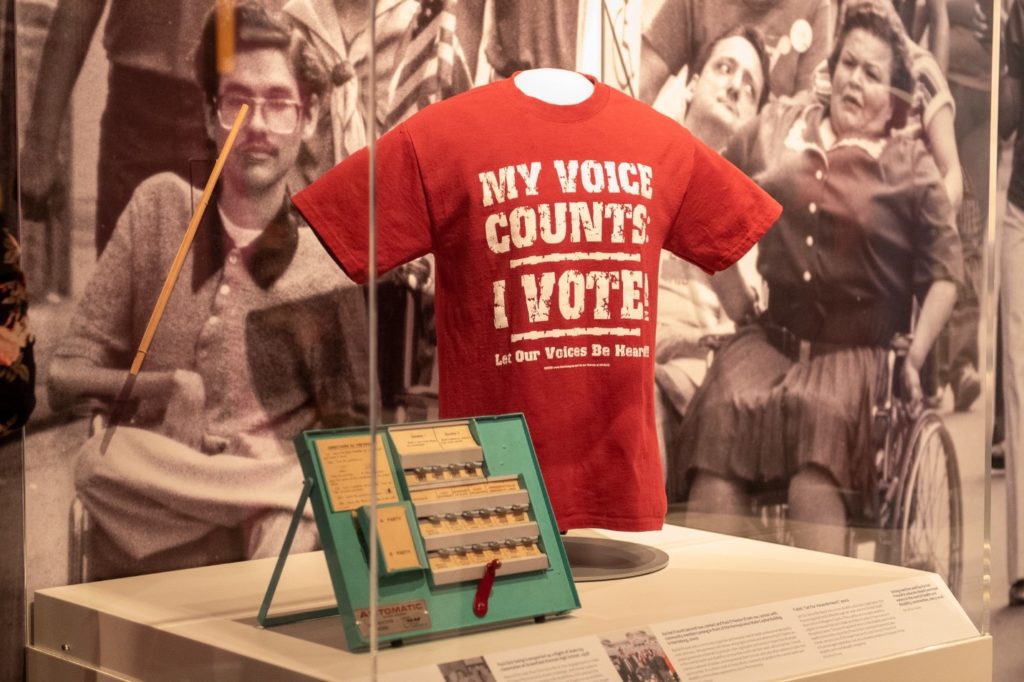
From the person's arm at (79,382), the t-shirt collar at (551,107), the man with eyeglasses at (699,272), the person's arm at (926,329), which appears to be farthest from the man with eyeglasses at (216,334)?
the person's arm at (926,329)

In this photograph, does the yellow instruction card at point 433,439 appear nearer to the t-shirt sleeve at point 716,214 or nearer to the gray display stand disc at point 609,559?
the gray display stand disc at point 609,559

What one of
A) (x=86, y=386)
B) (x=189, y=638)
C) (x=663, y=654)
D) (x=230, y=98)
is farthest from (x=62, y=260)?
(x=663, y=654)

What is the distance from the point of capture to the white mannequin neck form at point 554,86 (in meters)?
2.00

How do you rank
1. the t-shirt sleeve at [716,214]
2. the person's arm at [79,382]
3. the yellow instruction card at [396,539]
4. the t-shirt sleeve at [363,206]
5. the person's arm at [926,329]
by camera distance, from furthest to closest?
the person's arm at [926,329] < the t-shirt sleeve at [716,214] < the person's arm at [79,382] < the t-shirt sleeve at [363,206] < the yellow instruction card at [396,539]

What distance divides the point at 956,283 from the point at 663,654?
86 centimetres

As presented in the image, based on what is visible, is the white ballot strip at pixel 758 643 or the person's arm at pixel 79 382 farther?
the person's arm at pixel 79 382

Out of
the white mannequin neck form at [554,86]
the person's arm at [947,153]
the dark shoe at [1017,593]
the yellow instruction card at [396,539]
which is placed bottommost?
the dark shoe at [1017,593]

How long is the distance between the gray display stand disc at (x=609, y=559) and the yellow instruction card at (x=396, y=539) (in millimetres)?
385

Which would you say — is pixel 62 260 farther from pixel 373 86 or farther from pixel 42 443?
pixel 373 86

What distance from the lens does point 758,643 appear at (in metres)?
1.79

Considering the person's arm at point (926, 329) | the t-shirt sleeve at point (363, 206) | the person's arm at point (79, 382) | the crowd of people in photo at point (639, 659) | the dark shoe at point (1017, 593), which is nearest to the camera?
the crowd of people in photo at point (639, 659)

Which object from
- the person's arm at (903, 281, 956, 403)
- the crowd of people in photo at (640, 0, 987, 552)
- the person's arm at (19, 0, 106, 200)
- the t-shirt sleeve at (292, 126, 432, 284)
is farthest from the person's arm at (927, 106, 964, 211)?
the person's arm at (19, 0, 106, 200)

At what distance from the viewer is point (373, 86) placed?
1.57 metres

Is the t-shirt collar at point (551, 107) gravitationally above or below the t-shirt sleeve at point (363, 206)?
above
